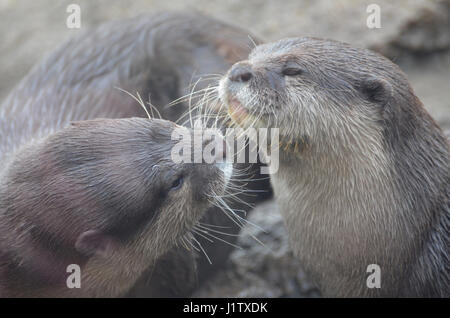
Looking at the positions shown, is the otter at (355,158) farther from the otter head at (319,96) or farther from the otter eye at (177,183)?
the otter eye at (177,183)

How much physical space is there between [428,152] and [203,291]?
1282 millimetres

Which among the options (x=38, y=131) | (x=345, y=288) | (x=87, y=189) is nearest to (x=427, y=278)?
(x=345, y=288)

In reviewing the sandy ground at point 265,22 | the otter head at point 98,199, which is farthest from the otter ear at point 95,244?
the sandy ground at point 265,22

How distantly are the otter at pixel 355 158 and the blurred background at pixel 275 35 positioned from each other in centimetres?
63

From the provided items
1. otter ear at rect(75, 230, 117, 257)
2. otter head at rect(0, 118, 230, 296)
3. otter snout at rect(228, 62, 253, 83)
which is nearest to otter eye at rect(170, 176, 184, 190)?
otter head at rect(0, 118, 230, 296)

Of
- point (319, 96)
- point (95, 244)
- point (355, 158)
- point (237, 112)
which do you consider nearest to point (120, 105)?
point (237, 112)

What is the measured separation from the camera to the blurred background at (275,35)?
335 cm

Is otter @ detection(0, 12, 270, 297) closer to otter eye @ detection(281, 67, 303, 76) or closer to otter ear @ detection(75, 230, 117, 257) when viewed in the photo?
otter ear @ detection(75, 230, 117, 257)

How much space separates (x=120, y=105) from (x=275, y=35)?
1.59 meters

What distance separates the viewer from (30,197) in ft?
7.86

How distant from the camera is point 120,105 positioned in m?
3.18

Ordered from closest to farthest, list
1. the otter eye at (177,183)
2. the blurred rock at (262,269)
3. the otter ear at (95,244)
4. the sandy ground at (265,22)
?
the otter ear at (95,244) → the otter eye at (177,183) → the blurred rock at (262,269) → the sandy ground at (265,22)

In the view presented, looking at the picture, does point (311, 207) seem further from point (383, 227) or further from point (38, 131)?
point (38, 131)

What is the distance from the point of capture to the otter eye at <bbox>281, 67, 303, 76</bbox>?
8.16 feet
